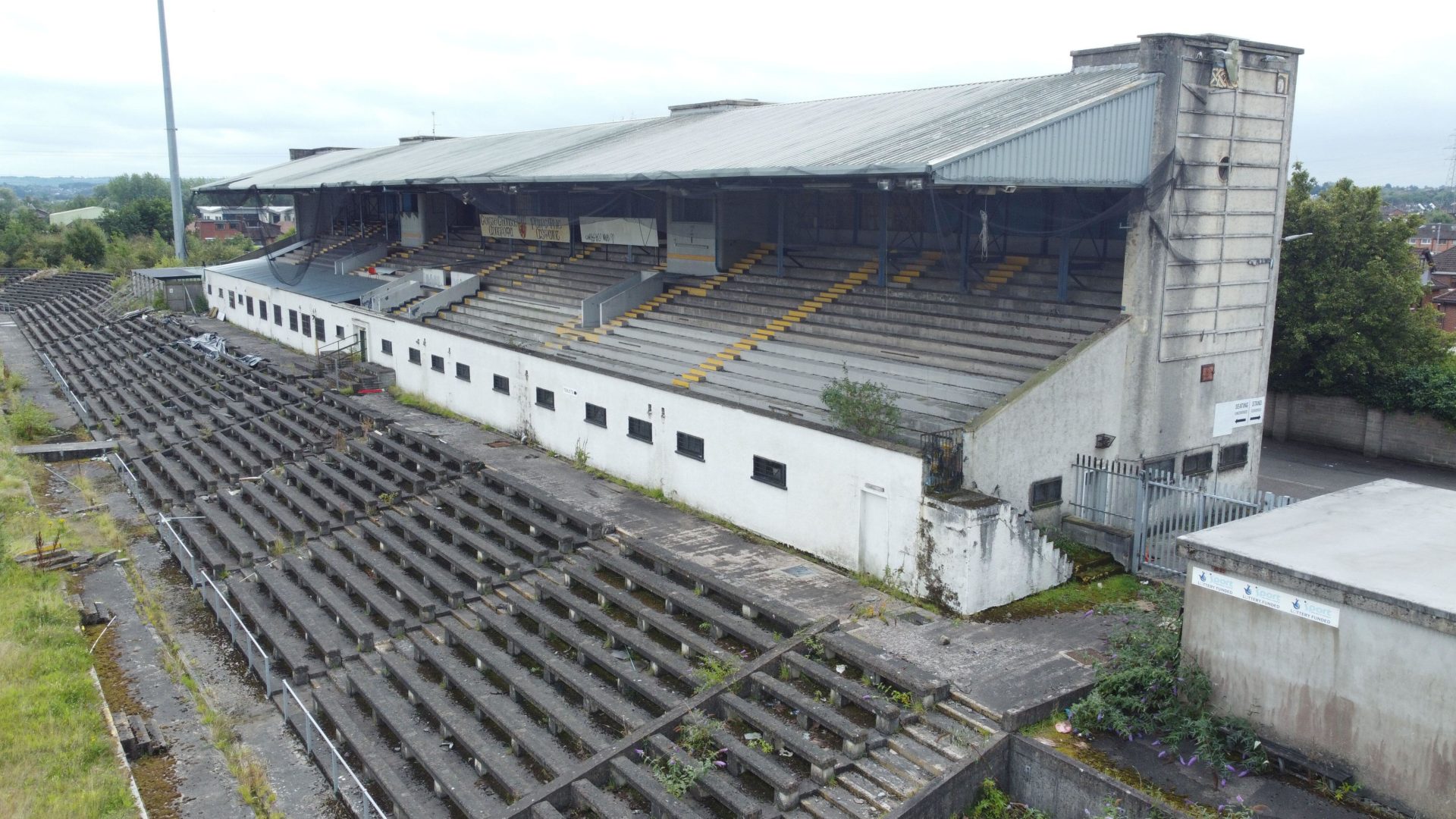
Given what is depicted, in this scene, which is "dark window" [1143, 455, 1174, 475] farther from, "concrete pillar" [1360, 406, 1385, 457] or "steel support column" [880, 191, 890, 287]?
"concrete pillar" [1360, 406, 1385, 457]

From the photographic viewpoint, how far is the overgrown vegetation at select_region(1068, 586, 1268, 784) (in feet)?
32.0

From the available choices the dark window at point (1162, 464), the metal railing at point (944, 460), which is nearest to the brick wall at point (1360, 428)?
the dark window at point (1162, 464)

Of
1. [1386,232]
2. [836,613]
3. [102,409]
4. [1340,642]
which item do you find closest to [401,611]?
[836,613]

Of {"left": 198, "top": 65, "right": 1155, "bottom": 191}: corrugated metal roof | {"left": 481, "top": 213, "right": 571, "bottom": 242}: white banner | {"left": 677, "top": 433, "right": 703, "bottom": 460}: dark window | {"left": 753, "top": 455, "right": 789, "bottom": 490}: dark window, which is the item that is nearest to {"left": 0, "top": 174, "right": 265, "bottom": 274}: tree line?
{"left": 481, "top": 213, "right": 571, "bottom": 242}: white banner

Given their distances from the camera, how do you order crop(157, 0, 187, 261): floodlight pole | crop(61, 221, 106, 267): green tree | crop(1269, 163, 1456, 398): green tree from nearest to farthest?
1. crop(1269, 163, 1456, 398): green tree
2. crop(157, 0, 187, 261): floodlight pole
3. crop(61, 221, 106, 267): green tree

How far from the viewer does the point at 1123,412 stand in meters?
16.0

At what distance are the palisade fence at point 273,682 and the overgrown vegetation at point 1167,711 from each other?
7.46 m

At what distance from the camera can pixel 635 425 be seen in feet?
61.7

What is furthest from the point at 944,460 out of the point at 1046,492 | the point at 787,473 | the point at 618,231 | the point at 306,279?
the point at 306,279

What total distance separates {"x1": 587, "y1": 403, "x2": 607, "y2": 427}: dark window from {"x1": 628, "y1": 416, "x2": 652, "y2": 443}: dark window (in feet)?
2.69

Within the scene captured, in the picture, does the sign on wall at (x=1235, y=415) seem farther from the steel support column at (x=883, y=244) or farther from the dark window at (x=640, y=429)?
the dark window at (x=640, y=429)

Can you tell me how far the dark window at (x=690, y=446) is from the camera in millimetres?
17297

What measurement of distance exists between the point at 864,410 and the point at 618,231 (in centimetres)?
1415

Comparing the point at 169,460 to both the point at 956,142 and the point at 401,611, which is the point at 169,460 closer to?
the point at 401,611
